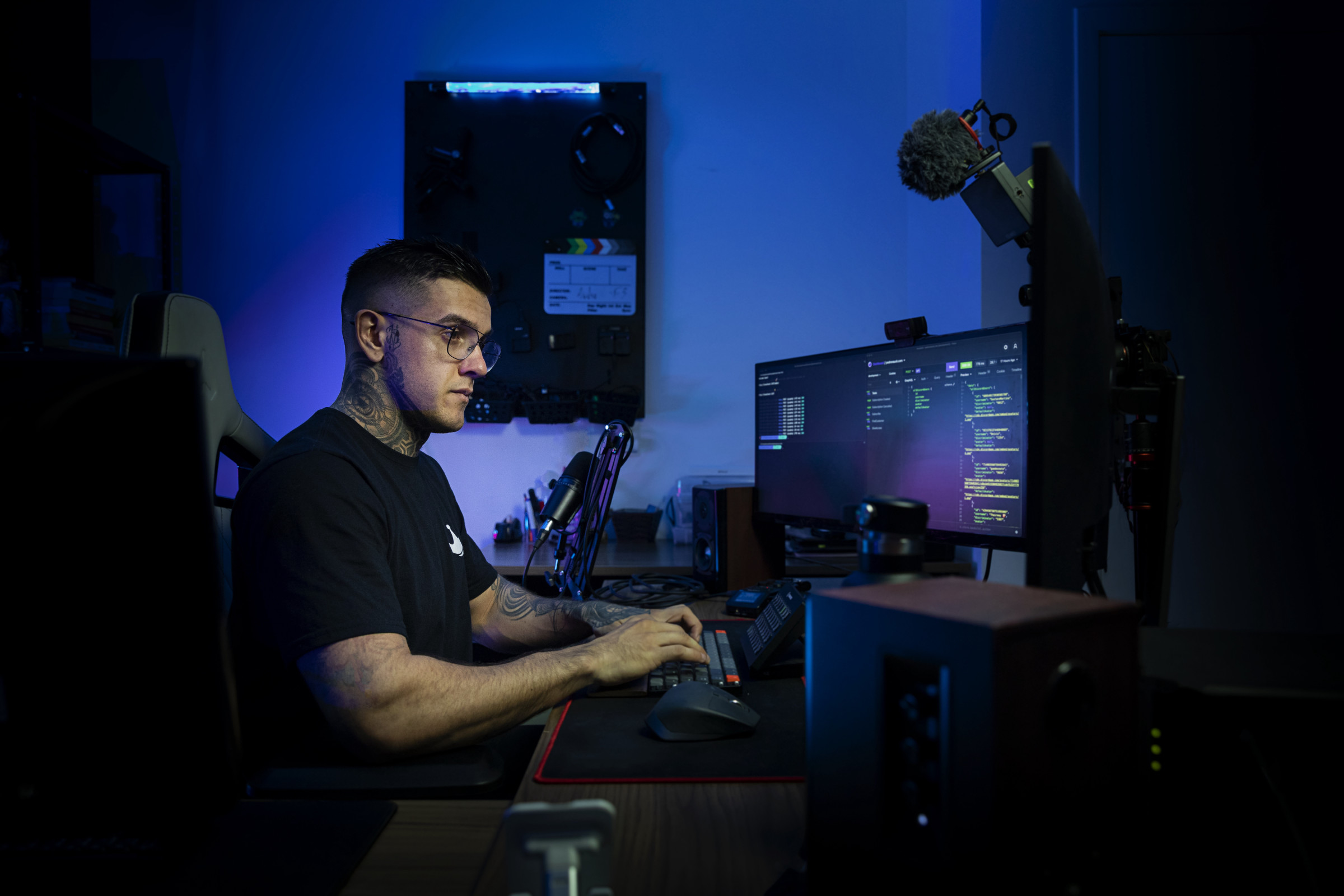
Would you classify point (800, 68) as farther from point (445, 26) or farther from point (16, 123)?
point (16, 123)

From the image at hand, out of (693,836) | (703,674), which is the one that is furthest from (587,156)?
(693,836)

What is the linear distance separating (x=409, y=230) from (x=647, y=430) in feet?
3.89

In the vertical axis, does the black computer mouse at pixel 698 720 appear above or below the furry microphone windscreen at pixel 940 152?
below

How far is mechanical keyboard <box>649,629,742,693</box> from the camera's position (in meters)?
1.03

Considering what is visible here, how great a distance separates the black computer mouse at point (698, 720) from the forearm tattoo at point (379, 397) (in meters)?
0.76

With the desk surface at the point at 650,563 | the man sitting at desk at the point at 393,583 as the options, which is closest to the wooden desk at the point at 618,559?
the desk surface at the point at 650,563

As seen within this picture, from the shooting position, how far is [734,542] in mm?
1795

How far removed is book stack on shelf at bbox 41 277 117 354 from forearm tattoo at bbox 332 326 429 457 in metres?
1.48

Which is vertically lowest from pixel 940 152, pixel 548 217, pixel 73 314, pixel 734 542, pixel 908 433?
pixel 734 542

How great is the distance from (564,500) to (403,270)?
1.82ft

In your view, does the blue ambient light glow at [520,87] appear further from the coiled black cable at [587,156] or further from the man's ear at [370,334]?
the man's ear at [370,334]

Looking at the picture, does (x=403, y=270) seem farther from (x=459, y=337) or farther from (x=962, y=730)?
(x=962, y=730)

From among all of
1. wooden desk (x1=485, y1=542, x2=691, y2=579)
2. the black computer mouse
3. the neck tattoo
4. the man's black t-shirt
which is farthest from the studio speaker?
the black computer mouse

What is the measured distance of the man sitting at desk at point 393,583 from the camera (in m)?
0.90
